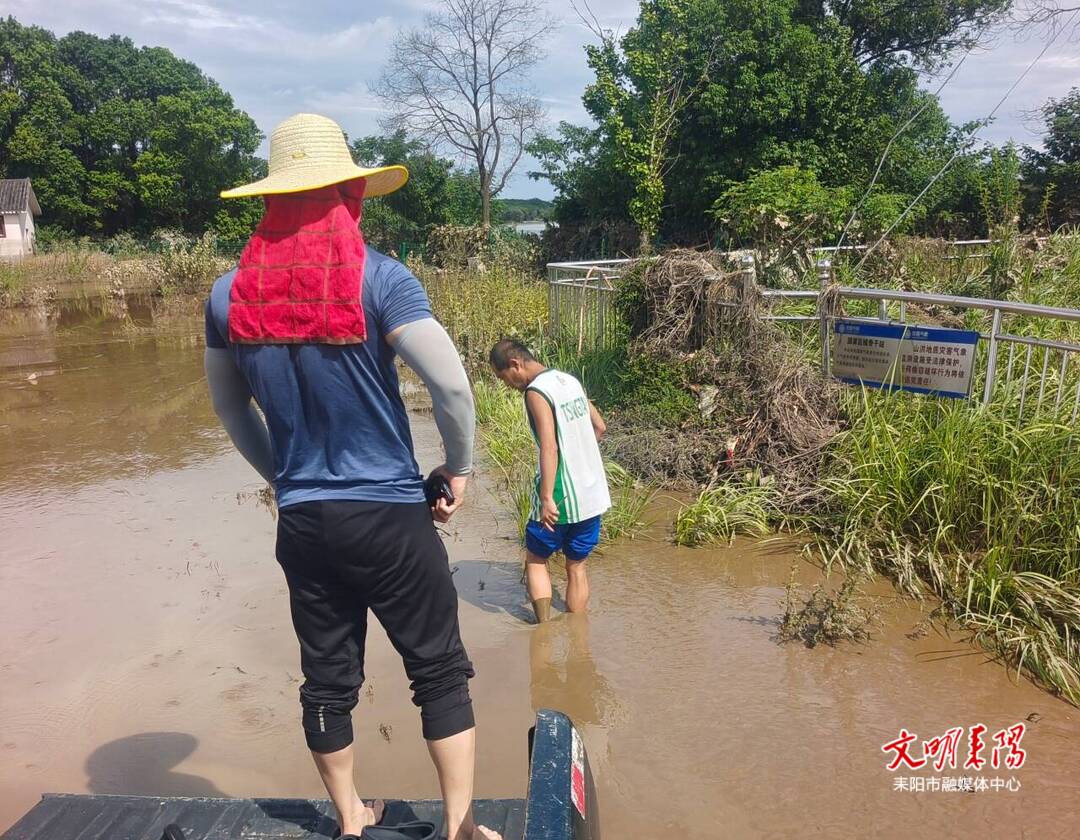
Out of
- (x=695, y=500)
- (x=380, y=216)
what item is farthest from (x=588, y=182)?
(x=695, y=500)

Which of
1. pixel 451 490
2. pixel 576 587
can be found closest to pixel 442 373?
pixel 451 490

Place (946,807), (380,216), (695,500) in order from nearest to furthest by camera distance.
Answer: (946,807) < (695,500) < (380,216)

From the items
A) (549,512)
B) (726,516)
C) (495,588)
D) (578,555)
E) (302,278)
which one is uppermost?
(302,278)

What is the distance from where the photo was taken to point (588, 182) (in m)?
22.7

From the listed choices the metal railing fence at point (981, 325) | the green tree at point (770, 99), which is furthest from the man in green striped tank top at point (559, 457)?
the green tree at point (770, 99)

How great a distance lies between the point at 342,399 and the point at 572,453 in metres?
1.96

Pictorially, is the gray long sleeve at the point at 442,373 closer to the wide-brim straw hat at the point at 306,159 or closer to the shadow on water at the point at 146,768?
the wide-brim straw hat at the point at 306,159

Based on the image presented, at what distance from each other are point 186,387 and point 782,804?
381 inches

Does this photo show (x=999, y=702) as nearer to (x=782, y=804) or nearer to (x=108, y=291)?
(x=782, y=804)

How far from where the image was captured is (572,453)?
12.8 ft

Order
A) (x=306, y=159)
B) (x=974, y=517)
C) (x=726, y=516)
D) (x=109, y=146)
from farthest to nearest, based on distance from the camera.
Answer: (x=109, y=146)
(x=726, y=516)
(x=974, y=517)
(x=306, y=159)

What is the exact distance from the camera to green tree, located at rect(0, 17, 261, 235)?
141 ft

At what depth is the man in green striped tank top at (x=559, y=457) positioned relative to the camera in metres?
3.84

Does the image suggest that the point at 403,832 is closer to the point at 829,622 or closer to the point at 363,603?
the point at 363,603
